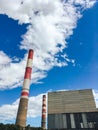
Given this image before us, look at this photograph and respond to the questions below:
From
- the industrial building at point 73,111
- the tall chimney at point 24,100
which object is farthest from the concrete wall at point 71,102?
the tall chimney at point 24,100

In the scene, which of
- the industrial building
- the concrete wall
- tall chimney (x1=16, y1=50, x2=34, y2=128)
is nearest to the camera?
tall chimney (x1=16, y1=50, x2=34, y2=128)

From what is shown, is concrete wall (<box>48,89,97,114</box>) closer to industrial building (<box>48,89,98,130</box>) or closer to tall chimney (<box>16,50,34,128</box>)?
industrial building (<box>48,89,98,130</box>)

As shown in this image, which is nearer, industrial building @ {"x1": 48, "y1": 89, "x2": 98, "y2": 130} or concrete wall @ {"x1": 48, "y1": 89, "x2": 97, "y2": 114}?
industrial building @ {"x1": 48, "y1": 89, "x2": 98, "y2": 130}

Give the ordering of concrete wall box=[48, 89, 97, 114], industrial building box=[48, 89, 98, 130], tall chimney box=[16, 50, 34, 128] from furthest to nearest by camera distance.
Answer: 1. concrete wall box=[48, 89, 97, 114]
2. industrial building box=[48, 89, 98, 130]
3. tall chimney box=[16, 50, 34, 128]

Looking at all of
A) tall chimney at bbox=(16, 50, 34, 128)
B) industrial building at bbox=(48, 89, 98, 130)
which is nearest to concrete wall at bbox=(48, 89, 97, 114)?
industrial building at bbox=(48, 89, 98, 130)

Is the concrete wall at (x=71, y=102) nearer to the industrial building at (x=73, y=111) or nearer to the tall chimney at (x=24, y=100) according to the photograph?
the industrial building at (x=73, y=111)

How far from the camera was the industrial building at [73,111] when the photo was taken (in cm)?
5166

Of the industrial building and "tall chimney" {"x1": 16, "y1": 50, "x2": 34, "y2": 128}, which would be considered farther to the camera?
the industrial building

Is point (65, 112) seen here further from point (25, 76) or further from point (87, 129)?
point (25, 76)

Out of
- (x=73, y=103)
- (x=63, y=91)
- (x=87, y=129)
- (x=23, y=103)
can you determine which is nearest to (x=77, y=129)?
(x=87, y=129)

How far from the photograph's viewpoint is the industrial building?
169 feet

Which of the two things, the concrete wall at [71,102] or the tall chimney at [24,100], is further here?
the concrete wall at [71,102]

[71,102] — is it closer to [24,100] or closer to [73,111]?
[73,111]

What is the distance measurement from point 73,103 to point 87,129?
28.1ft
